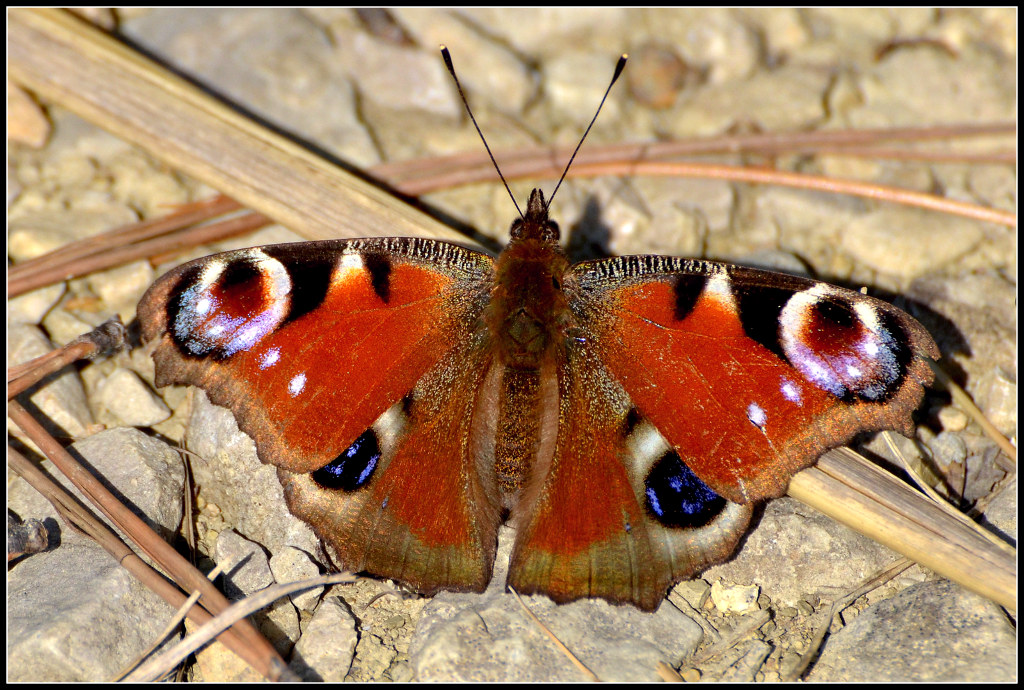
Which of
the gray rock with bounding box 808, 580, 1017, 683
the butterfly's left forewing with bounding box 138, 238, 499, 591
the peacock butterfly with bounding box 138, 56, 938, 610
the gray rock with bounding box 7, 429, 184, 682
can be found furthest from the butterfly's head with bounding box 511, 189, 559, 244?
the gray rock with bounding box 808, 580, 1017, 683

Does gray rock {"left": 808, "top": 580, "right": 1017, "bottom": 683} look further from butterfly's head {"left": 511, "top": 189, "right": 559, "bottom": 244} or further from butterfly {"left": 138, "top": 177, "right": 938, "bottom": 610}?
butterfly's head {"left": 511, "top": 189, "right": 559, "bottom": 244}

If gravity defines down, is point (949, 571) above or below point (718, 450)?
below

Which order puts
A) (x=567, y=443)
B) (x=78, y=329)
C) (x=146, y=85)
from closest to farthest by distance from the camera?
(x=567, y=443)
(x=78, y=329)
(x=146, y=85)

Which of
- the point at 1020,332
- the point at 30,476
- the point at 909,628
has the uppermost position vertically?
the point at 1020,332

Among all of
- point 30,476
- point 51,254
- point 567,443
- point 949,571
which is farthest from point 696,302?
point 51,254

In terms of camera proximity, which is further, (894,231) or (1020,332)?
(894,231)

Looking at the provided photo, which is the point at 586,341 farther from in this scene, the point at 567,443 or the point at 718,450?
the point at 718,450

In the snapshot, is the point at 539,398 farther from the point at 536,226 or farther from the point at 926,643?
the point at 926,643
